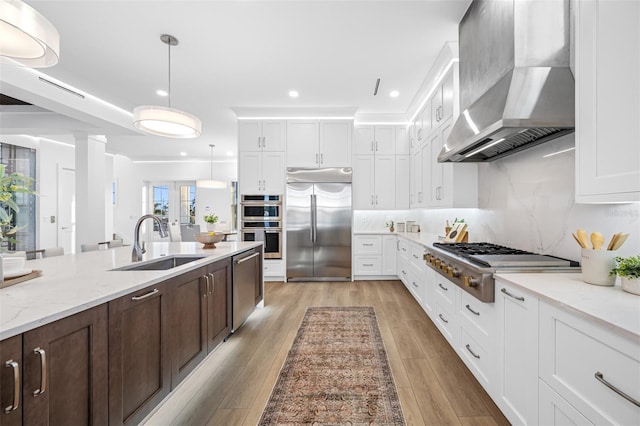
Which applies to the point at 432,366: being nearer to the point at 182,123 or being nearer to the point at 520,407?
the point at 520,407

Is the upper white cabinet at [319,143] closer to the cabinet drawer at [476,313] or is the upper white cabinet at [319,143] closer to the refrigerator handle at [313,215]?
the refrigerator handle at [313,215]

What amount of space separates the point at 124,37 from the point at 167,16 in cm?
65

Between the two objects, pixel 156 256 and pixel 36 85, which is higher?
pixel 36 85

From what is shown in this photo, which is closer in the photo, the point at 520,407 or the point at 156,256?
the point at 520,407

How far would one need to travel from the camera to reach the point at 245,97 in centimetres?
442

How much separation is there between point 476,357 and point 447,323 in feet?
1.96

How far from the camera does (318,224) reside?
16.2 ft

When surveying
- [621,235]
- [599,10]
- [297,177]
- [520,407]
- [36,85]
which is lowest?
[520,407]

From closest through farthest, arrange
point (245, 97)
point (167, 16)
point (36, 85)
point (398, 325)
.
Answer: point (167, 16), point (398, 325), point (36, 85), point (245, 97)

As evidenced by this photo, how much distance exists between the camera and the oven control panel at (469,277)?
1.72m

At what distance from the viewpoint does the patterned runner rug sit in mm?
1726

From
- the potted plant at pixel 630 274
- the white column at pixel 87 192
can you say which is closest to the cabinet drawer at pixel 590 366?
the potted plant at pixel 630 274

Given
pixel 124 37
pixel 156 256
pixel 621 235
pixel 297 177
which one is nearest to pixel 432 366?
pixel 621 235

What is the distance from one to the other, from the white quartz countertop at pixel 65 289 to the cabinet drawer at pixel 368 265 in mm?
3396
